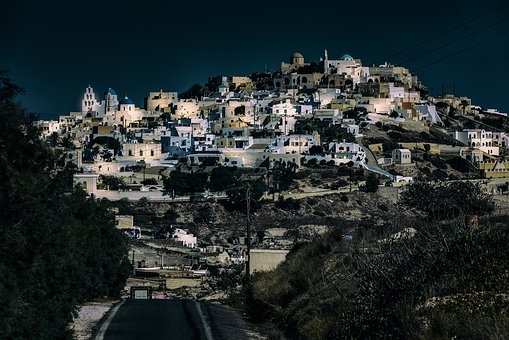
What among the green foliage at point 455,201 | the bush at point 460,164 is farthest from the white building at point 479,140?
the green foliage at point 455,201

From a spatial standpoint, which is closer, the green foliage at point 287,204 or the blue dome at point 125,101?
the green foliage at point 287,204

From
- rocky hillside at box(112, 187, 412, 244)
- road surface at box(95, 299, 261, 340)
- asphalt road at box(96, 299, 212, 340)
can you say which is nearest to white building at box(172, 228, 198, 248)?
rocky hillside at box(112, 187, 412, 244)

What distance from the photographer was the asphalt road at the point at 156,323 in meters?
14.8

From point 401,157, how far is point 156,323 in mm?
64612

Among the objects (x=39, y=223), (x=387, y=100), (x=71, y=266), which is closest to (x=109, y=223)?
(x=71, y=266)

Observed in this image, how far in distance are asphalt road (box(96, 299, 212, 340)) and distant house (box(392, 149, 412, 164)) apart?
199ft

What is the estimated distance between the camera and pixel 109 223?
2866 cm

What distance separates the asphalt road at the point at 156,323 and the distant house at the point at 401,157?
2382 inches

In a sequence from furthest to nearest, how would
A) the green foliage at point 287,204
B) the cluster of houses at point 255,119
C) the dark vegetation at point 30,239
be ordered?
the cluster of houses at point 255,119 < the green foliage at point 287,204 < the dark vegetation at point 30,239

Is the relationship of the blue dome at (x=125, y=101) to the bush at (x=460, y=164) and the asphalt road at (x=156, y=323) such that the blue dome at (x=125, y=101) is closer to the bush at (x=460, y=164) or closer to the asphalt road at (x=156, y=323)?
the bush at (x=460, y=164)

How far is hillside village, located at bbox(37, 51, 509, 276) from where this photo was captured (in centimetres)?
7100

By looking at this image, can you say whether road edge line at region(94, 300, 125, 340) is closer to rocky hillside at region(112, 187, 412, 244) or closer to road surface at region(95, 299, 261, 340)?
road surface at region(95, 299, 261, 340)

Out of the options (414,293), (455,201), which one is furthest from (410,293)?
(455,201)

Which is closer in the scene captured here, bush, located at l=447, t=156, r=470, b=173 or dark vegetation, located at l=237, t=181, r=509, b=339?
dark vegetation, located at l=237, t=181, r=509, b=339
